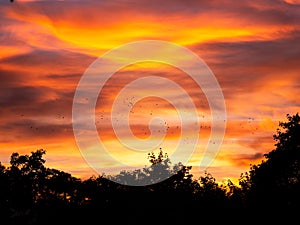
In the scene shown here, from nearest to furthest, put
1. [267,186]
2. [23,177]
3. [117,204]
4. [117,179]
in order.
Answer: [117,204] < [267,186] < [117,179] < [23,177]

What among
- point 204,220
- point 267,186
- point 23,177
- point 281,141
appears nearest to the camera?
point 204,220

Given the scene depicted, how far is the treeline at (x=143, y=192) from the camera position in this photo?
262ft

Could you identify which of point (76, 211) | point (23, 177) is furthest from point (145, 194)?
point (23, 177)


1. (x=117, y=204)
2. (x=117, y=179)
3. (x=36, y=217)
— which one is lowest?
(x=36, y=217)

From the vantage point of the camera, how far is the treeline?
79.8 metres

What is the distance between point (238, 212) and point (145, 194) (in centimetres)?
1591

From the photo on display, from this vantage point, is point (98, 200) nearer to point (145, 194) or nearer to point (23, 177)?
point (145, 194)

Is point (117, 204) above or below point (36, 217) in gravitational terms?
above

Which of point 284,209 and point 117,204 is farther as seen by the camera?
point 117,204

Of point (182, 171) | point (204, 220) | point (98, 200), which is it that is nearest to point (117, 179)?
point (182, 171)

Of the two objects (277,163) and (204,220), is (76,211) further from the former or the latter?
(277,163)

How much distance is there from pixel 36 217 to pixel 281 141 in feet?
153

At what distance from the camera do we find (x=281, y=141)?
104 metres

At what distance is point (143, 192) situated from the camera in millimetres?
92875
